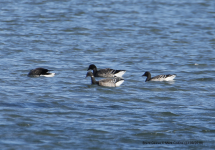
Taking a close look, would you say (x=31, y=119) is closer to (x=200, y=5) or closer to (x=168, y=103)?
(x=168, y=103)

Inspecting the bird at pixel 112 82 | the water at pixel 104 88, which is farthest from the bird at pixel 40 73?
the bird at pixel 112 82

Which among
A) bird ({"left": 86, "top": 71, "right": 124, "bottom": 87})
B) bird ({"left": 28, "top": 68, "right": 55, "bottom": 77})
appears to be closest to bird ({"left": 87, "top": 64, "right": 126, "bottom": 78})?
bird ({"left": 86, "top": 71, "right": 124, "bottom": 87})

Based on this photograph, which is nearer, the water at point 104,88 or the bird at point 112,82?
the water at point 104,88

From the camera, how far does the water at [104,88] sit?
10.7 m

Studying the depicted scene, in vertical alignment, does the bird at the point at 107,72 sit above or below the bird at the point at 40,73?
below

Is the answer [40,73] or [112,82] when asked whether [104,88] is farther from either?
[40,73]

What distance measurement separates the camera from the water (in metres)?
10.7

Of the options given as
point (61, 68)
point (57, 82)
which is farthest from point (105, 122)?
point (61, 68)

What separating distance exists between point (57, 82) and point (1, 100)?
3333 millimetres

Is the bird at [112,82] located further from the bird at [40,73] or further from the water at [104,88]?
the bird at [40,73]

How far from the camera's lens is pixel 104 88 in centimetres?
1599

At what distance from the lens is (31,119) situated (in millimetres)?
11586

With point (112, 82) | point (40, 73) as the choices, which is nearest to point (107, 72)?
point (112, 82)

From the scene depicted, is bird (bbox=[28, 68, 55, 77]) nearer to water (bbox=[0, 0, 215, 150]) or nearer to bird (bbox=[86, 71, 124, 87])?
water (bbox=[0, 0, 215, 150])
